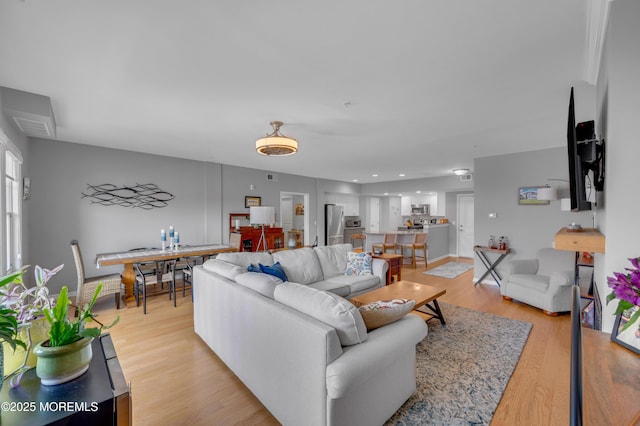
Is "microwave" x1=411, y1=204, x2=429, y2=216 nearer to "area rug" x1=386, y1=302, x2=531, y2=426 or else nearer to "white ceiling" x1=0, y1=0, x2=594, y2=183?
"white ceiling" x1=0, y1=0, x2=594, y2=183

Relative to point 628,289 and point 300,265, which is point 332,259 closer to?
point 300,265

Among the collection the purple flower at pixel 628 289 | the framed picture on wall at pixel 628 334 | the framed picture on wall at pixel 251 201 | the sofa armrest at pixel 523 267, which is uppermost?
the framed picture on wall at pixel 251 201

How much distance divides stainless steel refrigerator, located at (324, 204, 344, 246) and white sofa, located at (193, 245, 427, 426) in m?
6.52

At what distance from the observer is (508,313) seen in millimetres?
3754

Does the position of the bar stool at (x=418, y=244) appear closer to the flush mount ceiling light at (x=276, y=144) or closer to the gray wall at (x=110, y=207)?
the gray wall at (x=110, y=207)

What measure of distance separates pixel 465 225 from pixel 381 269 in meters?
5.66

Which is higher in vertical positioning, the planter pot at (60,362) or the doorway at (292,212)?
the doorway at (292,212)

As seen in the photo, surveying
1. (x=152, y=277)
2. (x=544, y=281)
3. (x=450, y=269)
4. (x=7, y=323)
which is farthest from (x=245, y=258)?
(x=450, y=269)

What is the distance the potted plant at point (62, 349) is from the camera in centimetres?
108

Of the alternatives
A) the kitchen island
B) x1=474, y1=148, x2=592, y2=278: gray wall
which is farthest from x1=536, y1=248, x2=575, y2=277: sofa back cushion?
the kitchen island

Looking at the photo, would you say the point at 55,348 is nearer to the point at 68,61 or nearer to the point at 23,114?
the point at 68,61

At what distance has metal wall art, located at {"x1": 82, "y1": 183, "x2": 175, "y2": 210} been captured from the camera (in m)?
4.77

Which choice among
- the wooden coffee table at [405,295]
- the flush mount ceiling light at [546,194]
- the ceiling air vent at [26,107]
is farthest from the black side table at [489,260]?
the ceiling air vent at [26,107]

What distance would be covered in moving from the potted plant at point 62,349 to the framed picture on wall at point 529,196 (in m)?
5.83
